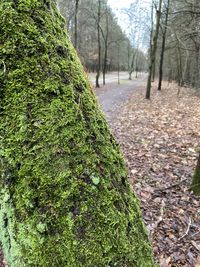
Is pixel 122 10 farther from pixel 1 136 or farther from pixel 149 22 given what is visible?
pixel 1 136

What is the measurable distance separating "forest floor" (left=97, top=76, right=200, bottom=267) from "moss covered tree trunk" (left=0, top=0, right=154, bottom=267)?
2542mm

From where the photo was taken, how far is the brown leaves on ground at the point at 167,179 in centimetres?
338

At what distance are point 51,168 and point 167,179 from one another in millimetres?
4601

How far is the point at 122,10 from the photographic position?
2053 cm

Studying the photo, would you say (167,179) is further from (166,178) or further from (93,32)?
(93,32)

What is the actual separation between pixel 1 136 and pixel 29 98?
0.18 meters

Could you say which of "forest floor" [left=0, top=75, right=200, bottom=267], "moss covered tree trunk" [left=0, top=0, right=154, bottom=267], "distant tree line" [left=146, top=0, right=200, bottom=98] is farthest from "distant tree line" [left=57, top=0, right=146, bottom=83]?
"moss covered tree trunk" [left=0, top=0, right=154, bottom=267]

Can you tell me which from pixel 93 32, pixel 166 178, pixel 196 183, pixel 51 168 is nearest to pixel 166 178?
pixel 166 178

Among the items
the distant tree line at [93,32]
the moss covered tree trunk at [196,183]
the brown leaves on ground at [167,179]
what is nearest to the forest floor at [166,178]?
the brown leaves on ground at [167,179]

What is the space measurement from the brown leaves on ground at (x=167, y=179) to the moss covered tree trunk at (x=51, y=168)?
101 inches

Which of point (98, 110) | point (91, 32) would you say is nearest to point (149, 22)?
point (91, 32)

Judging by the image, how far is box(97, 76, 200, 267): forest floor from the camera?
3.38 meters

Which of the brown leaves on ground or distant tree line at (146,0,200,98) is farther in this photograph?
distant tree line at (146,0,200,98)

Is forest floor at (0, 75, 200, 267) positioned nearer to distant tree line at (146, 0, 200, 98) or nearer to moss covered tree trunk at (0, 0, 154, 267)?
moss covered tree trunk at (0, 0, 154, 267)
